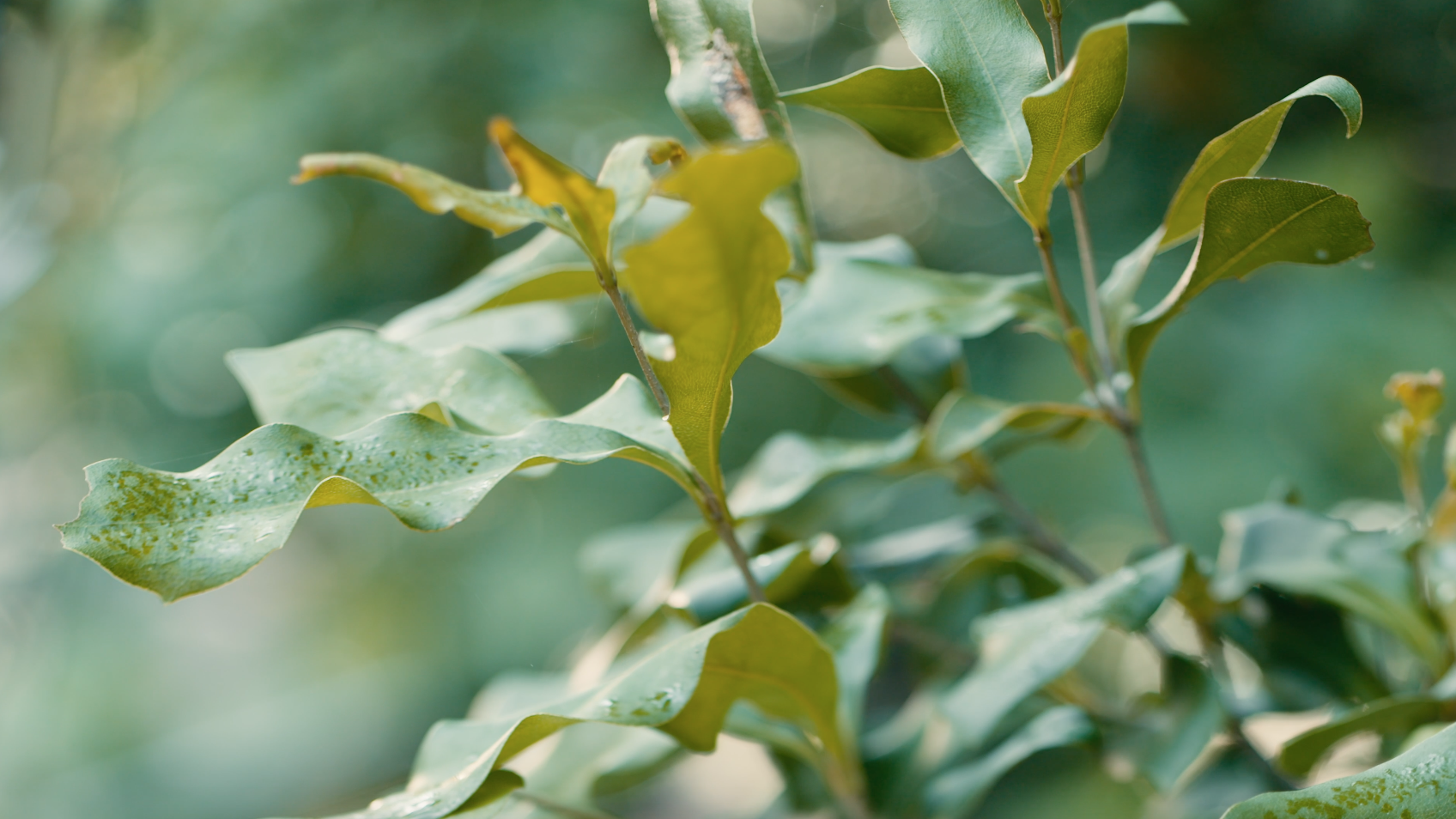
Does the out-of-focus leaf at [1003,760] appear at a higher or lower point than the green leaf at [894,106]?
lower

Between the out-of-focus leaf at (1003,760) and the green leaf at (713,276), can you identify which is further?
the out-of-focus leaf at (1003,760)

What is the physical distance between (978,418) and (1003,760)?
0.35ft

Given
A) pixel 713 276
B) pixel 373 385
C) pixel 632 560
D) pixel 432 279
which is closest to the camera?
pixel 713 276

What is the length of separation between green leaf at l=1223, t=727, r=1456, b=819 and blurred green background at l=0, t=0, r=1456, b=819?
86 centimetres

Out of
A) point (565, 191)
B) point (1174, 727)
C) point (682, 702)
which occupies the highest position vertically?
point (565, 191)

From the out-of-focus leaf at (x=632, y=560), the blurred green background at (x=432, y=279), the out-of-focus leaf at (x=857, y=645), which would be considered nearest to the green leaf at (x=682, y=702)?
the out-of-focus leaf at (x=857, y=645)

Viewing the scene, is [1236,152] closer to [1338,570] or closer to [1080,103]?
[1080,103]

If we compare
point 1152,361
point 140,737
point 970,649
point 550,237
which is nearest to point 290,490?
point 550,237

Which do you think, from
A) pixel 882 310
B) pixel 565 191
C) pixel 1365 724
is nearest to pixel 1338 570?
pixel 1365 724

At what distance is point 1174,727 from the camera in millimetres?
301

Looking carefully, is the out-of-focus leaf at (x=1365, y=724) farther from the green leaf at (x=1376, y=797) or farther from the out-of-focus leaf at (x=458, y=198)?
the out-of-focus leaf at (x=458, y=198)

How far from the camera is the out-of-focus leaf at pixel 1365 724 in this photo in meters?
0.26

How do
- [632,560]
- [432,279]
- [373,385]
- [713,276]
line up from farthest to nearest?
1. [432,279]
2. [632,560]
3. [373,385]
4. [713,276]

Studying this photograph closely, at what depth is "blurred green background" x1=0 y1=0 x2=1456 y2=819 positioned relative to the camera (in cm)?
110
